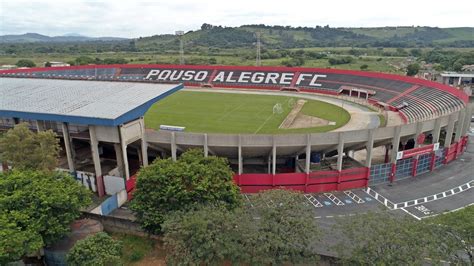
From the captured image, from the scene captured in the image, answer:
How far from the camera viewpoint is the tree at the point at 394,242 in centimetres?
2205

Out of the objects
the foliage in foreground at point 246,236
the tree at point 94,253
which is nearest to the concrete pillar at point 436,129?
the foliage in foreground at point 246,236

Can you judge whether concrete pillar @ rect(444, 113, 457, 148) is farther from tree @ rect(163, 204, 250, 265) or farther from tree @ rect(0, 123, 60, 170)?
tree @ rect(0, 123, 60, 170)

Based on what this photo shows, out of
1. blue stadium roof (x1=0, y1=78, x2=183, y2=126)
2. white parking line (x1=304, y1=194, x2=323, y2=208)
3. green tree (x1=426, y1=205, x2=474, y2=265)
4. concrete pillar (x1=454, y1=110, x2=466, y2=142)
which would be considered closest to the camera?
green tree (x1=426, y1=205, x2=474, y2=265)

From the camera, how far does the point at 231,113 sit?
7662 centimetres

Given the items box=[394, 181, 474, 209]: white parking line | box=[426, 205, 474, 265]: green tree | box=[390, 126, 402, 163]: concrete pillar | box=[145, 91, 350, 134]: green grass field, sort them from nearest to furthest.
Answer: box=[426, 205, 474, 265]: green tree, box=[394, 181, 474, 209]: white parking line, box=[390, 126, 402, 163]: concrete pillar, box=[145, 91, 350, 134]: green grass field

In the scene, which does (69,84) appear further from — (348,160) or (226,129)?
(348,160)

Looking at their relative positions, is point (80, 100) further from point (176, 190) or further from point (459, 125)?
point (459, 125)

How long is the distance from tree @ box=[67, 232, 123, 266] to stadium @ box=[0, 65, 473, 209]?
43.4ft

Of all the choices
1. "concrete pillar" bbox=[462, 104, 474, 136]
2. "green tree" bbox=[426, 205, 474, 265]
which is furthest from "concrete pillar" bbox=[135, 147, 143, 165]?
"concrete pillar" bbox=[462, 104, 474, 136]

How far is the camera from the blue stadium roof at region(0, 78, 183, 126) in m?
37.3

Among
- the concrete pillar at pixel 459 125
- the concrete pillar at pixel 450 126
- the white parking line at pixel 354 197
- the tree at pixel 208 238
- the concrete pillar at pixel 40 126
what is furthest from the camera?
the concrete pillar at pixel 459 125

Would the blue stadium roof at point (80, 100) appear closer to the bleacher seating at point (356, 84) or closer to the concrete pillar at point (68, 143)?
the concrete pillar at point (68, 143)

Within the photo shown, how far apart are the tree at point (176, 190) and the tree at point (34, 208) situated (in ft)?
17.8

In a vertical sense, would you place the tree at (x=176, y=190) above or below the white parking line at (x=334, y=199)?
above
